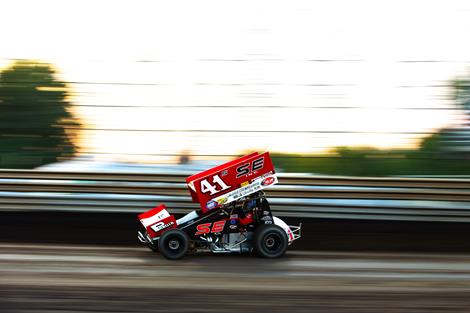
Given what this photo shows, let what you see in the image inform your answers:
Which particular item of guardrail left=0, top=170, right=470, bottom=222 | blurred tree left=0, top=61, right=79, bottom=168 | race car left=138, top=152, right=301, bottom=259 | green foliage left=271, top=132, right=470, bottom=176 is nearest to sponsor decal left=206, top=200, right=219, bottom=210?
race car left=138, top=152, right=301, bottom=259

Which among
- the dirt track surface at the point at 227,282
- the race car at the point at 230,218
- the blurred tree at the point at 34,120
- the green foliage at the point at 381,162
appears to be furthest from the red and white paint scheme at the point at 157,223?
the blurred tree at the point at 34,120

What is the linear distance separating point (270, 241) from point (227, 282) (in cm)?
207

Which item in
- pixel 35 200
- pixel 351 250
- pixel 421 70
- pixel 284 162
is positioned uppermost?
pixel 421 70

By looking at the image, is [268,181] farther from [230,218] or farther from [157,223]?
[157,223]

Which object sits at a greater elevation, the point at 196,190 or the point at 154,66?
the point at 154,66

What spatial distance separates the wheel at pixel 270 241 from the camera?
9328 millimetres

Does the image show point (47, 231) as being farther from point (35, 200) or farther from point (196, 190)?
point (196, 190)

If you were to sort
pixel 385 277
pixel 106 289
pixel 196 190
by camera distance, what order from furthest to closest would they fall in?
pixel 196 190, pixel 385 277, pixel 106 289

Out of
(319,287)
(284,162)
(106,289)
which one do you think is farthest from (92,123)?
(319,287)

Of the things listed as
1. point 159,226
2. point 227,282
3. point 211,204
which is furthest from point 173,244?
point 227,282

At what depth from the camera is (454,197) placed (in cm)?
1031

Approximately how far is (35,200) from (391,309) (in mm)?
6503

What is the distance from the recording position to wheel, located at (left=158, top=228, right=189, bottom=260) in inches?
359

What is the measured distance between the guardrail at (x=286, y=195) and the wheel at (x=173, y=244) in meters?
1.41
